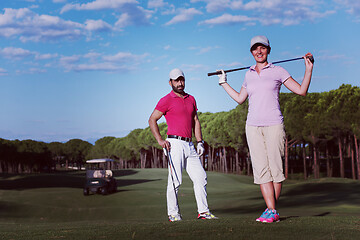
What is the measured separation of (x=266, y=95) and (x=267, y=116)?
372mm

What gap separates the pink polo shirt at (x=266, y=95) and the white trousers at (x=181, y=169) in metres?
1.79

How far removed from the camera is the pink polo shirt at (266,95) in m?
8.36

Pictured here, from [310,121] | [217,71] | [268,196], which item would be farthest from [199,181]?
[310,121]

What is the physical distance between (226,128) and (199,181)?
64854mm

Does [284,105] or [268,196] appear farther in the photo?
[284,105]

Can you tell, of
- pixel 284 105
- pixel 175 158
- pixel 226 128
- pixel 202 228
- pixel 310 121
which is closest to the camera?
pixel 202 228

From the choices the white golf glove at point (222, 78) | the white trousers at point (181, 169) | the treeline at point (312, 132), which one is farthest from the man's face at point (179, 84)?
the treeline at point (312, 132)

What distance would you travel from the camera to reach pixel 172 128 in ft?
32.3

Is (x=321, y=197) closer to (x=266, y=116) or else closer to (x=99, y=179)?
(x=99, y=179)

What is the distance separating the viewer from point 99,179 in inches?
1451

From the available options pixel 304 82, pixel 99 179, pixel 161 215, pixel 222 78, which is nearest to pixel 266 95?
pixel 304 82

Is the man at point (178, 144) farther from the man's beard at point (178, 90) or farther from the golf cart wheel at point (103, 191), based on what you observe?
the golf cart wheel at point (103, 191)

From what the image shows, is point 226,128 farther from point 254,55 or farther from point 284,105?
point 254,55

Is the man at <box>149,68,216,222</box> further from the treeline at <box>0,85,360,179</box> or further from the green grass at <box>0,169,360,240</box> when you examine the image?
the treeline at <box>0,85,360,179</box>
